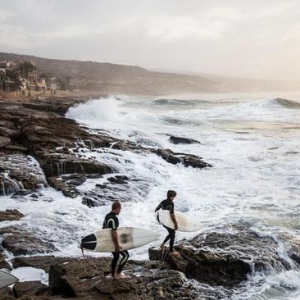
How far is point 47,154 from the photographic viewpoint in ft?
50.5

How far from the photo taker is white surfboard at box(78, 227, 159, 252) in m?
6.73

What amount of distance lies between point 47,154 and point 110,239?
9358 mm

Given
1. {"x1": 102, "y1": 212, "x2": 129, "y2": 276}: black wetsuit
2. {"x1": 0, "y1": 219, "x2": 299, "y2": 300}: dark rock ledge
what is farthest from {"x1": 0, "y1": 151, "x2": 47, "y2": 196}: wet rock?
{"x1": 102, "y1": 212, "x2": 129, "y2": 276}: black wetsuit

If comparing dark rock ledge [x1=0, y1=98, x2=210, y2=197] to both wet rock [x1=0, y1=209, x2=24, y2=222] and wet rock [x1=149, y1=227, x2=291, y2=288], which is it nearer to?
wet rock [x1=0, y1=209, x2=24, y2=222]

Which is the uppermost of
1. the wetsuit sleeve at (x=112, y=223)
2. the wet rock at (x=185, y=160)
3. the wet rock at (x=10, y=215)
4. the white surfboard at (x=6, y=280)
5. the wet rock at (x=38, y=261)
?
the wetsuit sleeve at (x=112, y=223)

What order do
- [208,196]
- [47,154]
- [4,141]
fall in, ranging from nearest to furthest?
[208,196]
[47,154]
[4,141]

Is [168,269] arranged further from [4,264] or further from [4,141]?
[4,141]

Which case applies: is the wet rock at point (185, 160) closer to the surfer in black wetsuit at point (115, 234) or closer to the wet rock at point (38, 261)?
the wet rock at point (38, 261)

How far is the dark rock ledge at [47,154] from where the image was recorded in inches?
525

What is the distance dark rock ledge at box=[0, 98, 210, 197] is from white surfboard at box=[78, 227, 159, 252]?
18.6 ft

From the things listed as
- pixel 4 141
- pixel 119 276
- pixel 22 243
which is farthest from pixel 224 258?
pixel 4 141

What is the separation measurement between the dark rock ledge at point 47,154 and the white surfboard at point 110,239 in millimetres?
5662

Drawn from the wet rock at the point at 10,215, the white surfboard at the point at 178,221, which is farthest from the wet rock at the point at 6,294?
the wet rock at the point at 10,215

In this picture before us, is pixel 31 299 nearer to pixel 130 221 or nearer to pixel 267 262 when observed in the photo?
pixel 267 262
